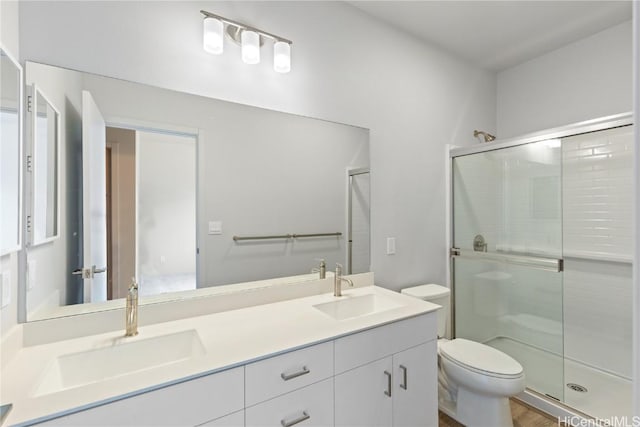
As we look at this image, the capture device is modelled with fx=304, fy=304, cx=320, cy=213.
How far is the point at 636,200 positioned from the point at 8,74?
1629 millimetres

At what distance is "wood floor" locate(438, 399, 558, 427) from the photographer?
1.91 metres

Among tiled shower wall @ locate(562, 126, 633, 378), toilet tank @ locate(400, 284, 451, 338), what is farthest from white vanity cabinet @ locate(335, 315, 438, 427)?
tiled shower wall @ locate(562, 126, 633, 378)

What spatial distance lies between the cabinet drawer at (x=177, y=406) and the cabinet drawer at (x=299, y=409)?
87mm

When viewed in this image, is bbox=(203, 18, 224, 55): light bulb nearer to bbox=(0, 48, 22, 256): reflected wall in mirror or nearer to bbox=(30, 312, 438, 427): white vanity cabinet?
bbox=(0, 48, 22, 256): reflected wall in mirror

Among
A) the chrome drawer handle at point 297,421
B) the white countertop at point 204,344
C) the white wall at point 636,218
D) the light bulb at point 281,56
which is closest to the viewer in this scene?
the white wall at point 636,218

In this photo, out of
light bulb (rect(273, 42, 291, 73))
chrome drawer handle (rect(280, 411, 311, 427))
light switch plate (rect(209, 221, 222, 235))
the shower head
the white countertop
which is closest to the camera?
the white countertop

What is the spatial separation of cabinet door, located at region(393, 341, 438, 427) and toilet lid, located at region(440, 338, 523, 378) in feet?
1.07

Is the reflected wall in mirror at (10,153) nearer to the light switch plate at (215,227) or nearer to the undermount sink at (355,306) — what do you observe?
the light switch plate at (215,227)

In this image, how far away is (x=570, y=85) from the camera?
252 cm

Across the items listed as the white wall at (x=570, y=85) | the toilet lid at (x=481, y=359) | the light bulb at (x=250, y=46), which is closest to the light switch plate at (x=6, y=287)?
the light bulb at (x=250, y=46)

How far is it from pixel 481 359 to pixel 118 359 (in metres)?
1.88

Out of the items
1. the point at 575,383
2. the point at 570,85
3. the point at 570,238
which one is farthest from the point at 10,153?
the point at 570,85

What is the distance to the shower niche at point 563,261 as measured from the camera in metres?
2.05

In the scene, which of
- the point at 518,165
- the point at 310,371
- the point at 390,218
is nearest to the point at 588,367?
the point at 518,165
